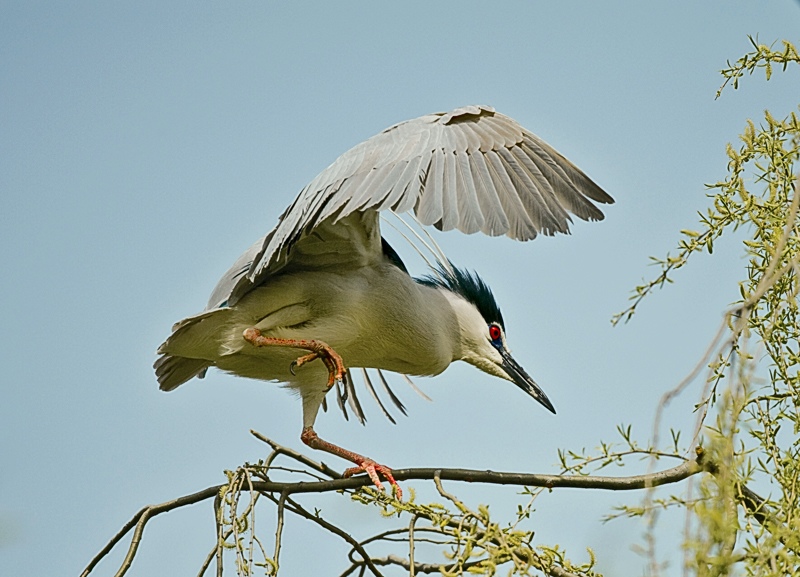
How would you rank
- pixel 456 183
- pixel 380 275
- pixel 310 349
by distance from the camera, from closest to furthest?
1. pixel 456 183
2. pixel 310 349
3. pixel 380 275

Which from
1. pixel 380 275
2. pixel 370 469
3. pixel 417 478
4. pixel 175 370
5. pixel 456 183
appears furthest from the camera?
pixel 175 370

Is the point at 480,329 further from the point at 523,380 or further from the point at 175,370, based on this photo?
the point at 175,370

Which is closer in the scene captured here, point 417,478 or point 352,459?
point 417,478

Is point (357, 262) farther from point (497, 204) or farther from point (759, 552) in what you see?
point (759, 552)

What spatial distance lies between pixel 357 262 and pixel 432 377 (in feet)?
1.95

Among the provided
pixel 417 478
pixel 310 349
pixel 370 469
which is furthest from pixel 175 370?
pixel 417 478

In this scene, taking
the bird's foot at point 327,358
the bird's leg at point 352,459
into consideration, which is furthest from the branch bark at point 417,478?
the bird's foot at point 327,358

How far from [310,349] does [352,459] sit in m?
0.33

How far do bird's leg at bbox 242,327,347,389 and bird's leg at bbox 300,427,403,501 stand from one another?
22 centimetres

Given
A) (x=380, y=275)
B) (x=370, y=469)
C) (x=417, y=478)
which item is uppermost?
(x=380, y=275)

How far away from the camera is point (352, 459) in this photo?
2748mm

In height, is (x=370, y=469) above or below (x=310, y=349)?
below

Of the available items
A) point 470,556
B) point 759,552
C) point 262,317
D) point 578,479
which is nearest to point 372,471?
point 262,317

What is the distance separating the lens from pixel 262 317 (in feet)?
9.40
